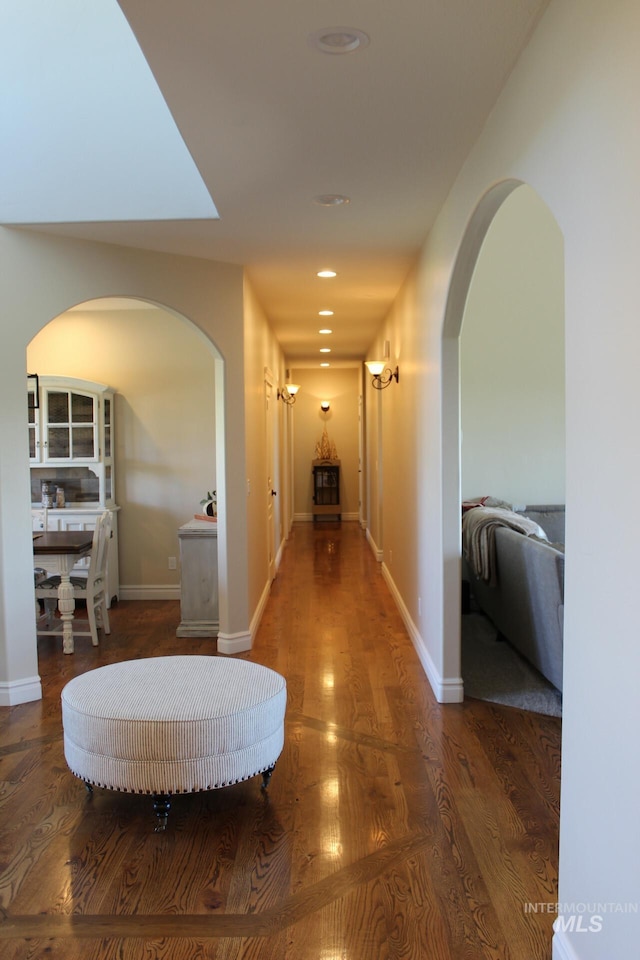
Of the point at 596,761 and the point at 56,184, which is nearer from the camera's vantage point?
the point at 596,761

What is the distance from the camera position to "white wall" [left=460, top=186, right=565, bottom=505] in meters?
6.43

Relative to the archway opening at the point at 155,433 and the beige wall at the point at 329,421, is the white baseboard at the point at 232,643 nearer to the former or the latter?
the archway opening at the point at 155,433

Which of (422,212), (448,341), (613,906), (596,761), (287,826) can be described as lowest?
(287,826)

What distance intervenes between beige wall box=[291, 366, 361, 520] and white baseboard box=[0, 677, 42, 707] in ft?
28.0

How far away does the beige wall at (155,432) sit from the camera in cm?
624

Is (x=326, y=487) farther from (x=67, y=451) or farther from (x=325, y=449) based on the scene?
(x=67, y=451)

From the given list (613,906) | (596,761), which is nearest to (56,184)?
(596,761)

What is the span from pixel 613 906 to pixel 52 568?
13.1 ft

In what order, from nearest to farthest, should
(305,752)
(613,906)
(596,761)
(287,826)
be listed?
(613,906), (596,761), (287,826), (305,752)

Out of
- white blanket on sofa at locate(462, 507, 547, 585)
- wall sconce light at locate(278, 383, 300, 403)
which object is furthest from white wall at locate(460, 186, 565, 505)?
wall sconce light at locate(278, 383, 300, 403)

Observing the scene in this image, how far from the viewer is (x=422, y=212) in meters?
3.65

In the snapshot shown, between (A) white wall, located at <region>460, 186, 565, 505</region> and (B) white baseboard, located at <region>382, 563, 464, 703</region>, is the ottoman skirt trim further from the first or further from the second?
(A) white wall, located at <region>460, 186, 565, 505</region>

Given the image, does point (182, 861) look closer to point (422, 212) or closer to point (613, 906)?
point (613, 906)

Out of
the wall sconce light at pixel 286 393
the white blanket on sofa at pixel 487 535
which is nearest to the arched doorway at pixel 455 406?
the white blanket on sofa at pixel 487 535
